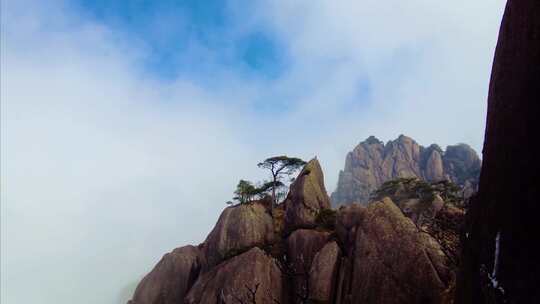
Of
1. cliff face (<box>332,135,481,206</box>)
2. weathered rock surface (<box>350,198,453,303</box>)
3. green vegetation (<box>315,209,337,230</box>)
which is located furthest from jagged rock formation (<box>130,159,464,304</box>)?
cliff face (<box>332,135,481,206</box>)

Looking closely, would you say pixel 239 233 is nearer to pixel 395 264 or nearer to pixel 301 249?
pixel 301 249

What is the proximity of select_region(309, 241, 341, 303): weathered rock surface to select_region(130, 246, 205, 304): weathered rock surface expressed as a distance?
701 inches

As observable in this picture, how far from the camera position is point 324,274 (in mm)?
28953

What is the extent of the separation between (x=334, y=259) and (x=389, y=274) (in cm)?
675

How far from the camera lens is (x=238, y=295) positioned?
100 ft

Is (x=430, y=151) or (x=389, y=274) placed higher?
(x=430, y=151)

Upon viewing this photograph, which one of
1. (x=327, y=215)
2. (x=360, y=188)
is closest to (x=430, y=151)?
(x=360, y=188)

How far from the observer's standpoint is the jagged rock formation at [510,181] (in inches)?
347

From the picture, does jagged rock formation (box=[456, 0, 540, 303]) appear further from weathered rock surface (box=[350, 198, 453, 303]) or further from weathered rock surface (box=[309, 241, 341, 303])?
weathered rock surface (box=[309, 241, 341, 303])

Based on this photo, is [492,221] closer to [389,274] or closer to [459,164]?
[389,274]

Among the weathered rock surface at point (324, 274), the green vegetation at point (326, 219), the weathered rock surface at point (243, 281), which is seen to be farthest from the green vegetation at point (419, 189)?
the weathered rock surface at point (243, 281)

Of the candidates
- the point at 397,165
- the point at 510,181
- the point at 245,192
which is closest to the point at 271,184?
the point at 245,192

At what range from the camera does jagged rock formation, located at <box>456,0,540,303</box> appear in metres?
8.80

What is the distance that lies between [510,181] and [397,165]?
11469cm
